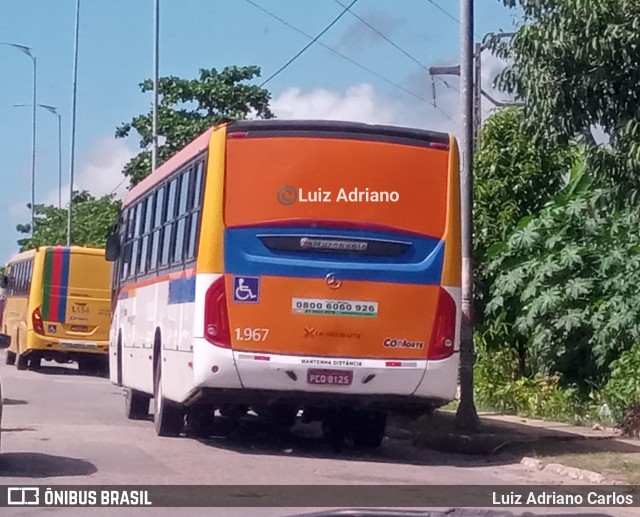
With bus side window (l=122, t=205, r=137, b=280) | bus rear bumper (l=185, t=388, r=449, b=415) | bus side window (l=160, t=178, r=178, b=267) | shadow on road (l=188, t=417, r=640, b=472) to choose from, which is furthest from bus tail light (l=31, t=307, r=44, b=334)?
bus rear bumper (l=185, t=388, r=449, b=415)

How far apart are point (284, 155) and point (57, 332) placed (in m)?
17.5

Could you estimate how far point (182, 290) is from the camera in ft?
46.7

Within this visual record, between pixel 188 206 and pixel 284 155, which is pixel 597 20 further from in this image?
pixel 188 206

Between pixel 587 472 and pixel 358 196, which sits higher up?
pixel 358 196

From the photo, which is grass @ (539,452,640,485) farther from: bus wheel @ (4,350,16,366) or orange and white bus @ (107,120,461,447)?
bus wheel @ (4,350,16,366)

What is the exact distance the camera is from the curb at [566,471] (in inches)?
482

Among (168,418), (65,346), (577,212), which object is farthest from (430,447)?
(65,346)

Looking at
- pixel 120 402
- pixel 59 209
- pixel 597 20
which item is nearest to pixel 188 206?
pixel 597 20

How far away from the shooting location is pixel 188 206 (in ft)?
47.4

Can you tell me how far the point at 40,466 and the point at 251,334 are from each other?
2.45 metres

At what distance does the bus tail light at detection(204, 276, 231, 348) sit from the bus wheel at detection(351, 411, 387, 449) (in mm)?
2418

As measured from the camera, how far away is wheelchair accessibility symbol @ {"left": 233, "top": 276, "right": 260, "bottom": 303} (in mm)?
13164

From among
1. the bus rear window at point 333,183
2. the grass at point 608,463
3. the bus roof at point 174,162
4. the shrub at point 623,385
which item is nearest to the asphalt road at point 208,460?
the grass at point 608,463

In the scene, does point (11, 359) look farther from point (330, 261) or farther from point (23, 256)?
point (330, 261)
